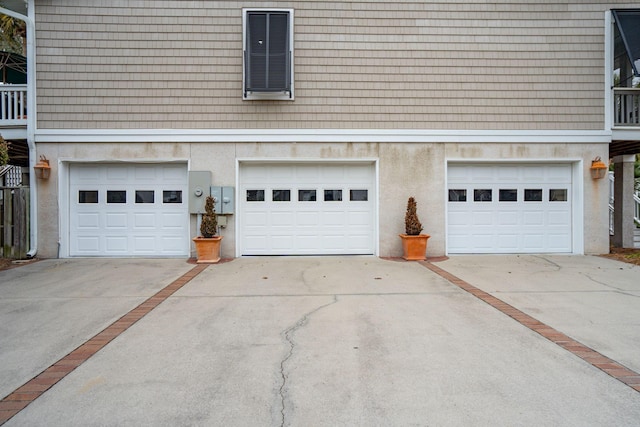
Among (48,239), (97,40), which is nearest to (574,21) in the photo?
(97,40)

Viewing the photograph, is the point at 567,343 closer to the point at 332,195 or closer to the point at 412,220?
the point at 412,220

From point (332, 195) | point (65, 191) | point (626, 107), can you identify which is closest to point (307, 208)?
point (332, 195)

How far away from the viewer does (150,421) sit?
2229 millimetres

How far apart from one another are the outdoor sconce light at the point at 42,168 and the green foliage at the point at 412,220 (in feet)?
25.1

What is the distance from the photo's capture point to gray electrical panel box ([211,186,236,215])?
782cm

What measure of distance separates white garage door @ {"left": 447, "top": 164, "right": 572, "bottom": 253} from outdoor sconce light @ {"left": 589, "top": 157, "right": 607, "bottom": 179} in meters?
0.45

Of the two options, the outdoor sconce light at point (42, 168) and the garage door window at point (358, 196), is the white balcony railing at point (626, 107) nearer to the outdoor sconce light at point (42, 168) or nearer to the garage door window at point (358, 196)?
the garage door window at point (358, 196)

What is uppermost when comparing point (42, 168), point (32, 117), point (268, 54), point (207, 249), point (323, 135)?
point (268, 54)

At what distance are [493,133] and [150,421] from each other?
26.9ft

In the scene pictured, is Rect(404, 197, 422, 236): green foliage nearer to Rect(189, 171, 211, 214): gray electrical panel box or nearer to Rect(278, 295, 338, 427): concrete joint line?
Rect(278, 295, 338, 427): concrete joint line

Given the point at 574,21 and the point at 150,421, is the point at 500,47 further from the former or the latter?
the point at 150,421

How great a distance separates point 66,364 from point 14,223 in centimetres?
660

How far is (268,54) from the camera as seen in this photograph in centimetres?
764

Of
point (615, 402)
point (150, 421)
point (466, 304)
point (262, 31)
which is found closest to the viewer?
point (150, 421)
